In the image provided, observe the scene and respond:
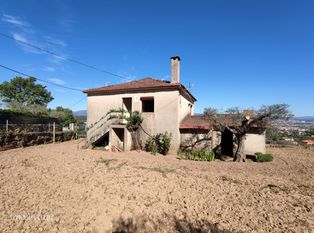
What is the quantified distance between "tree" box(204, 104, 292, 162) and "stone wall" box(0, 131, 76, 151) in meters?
14.5

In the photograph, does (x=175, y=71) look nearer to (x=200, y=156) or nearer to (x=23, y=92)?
(x=200, y=156)

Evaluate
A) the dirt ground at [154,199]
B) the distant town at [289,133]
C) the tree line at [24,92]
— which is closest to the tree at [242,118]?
the distant town at [289,133]

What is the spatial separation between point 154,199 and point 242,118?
8.32 metres

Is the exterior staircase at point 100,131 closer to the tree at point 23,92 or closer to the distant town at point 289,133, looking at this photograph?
the distant town at point 289,133

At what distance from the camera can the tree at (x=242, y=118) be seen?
35.8 ft

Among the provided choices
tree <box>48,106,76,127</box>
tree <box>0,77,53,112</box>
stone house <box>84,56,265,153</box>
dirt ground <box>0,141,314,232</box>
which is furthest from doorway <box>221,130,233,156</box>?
tree <box>0,77,53,112</box>

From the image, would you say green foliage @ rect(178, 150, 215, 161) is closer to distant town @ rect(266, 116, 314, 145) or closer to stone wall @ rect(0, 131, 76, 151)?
distant town @ rect(266, 116, 314, 145)

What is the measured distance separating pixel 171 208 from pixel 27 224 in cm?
392

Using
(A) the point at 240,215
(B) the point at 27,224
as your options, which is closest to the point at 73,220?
(B) the point at 27,224

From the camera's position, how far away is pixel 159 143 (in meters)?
14.3

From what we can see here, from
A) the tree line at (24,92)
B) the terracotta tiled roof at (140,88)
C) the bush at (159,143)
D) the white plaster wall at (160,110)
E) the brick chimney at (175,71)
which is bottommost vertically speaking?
the bush at (159,143)

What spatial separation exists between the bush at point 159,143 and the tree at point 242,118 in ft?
11.1

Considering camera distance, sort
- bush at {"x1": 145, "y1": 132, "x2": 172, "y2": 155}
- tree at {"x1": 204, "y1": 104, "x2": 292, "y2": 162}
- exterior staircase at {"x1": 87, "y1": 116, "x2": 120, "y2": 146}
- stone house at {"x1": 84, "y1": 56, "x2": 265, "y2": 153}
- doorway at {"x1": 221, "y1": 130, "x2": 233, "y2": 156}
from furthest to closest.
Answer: doorway at {"x1": 221, "y1": 130, "x2": 233, "y2": 156}
exterior staircase at {"x1": 87, "y1": 116, "x2": 120, "y2": 146}
stone house at {"x1": 84, "y1": 56, "x2": 265, "y2": 153}
bush at {"x1": 145, "y1": 132, "x2": 172, "y2": 155}
tree at {"x1": 204, "y1": 104, "x2": 292, "y2": 162}

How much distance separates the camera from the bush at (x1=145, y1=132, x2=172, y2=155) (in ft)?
45.5
